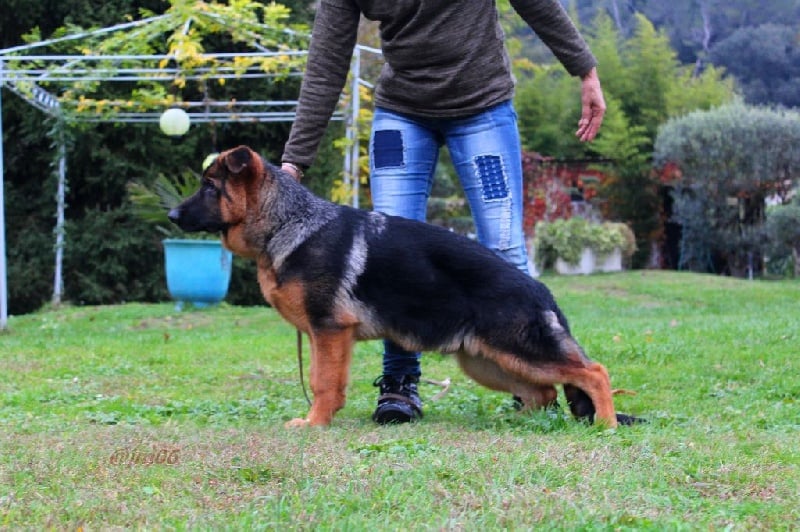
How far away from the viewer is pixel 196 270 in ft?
40.1

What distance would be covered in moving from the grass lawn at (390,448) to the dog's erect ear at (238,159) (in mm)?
1171

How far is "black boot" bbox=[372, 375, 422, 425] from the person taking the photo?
4.52m

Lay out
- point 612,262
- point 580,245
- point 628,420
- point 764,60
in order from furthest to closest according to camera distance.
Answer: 1. point 764,60
2. point 612,262
3. point 580,245
4. point 628,420

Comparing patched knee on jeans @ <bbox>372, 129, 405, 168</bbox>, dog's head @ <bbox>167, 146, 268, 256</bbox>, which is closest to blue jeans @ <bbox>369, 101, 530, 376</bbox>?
patched knee on jeans @ <bbox>372, 129, 405, 168</bbox>

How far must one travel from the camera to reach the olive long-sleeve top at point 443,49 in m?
4.57

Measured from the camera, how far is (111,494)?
9.03 ft

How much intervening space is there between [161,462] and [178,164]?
41.6 feet

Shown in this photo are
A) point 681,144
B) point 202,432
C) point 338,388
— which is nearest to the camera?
point 202,432

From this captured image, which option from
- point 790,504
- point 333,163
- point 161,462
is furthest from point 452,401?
point 333,163

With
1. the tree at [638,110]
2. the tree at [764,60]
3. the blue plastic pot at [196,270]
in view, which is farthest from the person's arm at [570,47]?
the tree at [764,60]

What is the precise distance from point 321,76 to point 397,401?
168 centimetres

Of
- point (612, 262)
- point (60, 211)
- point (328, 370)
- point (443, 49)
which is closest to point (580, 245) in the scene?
point (612, 262)

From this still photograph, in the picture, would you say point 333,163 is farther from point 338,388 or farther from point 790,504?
point 790,504

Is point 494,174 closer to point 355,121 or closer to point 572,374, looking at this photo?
point 572,374
